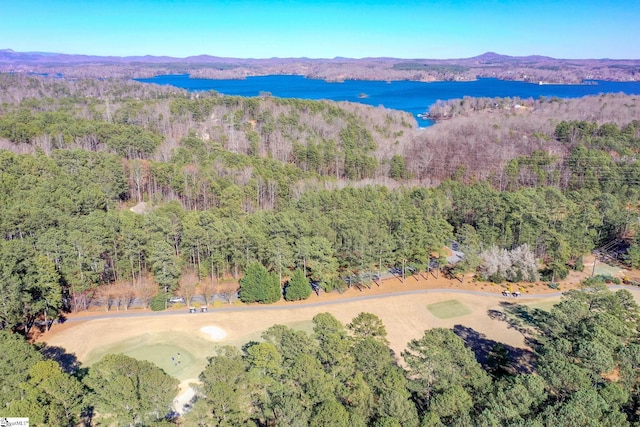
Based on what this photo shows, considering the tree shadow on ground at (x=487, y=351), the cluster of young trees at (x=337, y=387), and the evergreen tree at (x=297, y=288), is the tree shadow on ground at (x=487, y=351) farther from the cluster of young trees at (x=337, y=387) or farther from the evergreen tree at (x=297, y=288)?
the evergreen tree at (x=297, y=288)

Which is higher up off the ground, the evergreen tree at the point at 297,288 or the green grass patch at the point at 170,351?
the evergreen tree at the point at 297,288

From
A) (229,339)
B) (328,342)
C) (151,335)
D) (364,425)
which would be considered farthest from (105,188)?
(364,425)

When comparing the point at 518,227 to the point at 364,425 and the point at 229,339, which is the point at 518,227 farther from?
the point at 364,425

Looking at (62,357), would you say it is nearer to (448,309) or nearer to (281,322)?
(281,322)

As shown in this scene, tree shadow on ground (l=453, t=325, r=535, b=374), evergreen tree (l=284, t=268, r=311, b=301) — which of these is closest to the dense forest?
evergreen tree (l=284, t=268, r=311, b=301)

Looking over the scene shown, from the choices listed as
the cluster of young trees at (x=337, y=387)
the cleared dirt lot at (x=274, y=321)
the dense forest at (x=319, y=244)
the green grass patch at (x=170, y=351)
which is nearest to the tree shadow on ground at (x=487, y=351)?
the dense forest at (x=319, y=244)

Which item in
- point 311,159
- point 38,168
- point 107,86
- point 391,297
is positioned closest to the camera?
point 391,297
